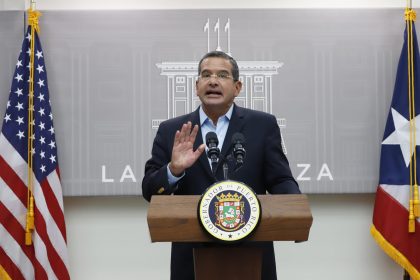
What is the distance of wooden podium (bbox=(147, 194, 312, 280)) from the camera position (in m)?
1.74

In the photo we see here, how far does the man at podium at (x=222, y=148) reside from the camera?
215 cm

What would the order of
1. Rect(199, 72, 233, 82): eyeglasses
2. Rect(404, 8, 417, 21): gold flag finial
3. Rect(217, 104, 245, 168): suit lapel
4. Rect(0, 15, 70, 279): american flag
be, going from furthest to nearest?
Rect(404, 8, 417, 21): gold flag finial < Rect(0, 15, 70, 279): american flag < Rect(199, 72, 233, 82): eyeglasses < Rect(217, 104, 245, 168): suit lapel

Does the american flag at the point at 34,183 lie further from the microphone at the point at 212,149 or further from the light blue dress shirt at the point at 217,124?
the microphone at the point at 212,149

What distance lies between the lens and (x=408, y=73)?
400 centimetres

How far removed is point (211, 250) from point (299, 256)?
251cm

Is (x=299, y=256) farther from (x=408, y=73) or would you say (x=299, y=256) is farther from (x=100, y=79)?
(x=100, y=79)

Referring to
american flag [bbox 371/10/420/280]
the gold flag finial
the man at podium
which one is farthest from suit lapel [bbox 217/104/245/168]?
the gold flag finial

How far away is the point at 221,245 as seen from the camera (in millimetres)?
1798

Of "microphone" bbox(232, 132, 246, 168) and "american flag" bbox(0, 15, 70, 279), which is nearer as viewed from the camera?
"microphone" bbox(232, 132, 246, 168)

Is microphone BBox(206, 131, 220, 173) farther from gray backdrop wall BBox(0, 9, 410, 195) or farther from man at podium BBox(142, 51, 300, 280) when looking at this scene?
gray backdrop wall BBox(0, 9, 410, 195)

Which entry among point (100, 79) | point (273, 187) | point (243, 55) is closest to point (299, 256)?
point (243, 55)

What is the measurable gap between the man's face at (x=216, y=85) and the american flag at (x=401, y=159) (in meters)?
2.05

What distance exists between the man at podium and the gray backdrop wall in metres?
1.79

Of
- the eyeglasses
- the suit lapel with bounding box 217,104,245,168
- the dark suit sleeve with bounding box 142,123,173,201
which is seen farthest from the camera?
the eyeglasses
